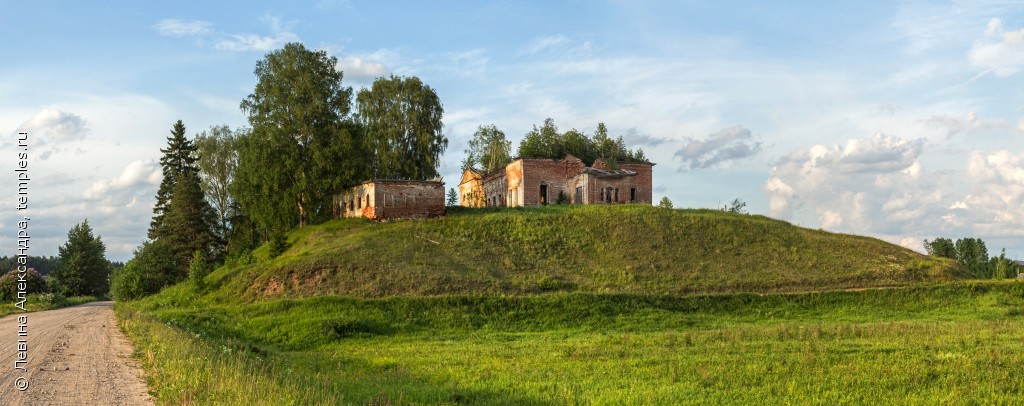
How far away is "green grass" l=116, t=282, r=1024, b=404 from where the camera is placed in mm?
12938

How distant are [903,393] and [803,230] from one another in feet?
135

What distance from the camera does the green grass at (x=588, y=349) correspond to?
1294 centimetres

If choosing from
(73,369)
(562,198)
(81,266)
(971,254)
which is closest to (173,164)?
(81,266)

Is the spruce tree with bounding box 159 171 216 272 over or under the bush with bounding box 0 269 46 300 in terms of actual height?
over

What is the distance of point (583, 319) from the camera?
29172mm

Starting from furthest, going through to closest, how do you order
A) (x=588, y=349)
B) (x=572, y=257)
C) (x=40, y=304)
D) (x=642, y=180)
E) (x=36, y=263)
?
(x=36, y=263) < (x=642, y=180) < (x=572, y=257) < (x=40, y=304) < (x=588, y=349)

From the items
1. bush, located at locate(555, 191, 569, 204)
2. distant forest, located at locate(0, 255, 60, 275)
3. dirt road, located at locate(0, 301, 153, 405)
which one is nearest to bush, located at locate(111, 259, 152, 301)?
dirt road, located at locate(0, 301, 153, 405)

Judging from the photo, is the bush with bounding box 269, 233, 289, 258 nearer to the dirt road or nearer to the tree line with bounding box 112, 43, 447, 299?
the tree line with bounding box 112, 43, 447, 299

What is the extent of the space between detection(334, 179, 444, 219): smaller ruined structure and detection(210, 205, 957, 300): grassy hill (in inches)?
44.7

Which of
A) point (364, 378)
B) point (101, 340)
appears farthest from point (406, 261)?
point (364, 378)

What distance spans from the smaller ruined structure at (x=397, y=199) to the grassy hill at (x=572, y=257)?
1.13 metres

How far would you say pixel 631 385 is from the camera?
14.1 meters

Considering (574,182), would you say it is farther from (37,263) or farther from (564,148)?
(37,263)

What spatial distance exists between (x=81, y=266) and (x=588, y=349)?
51541 millimetres
